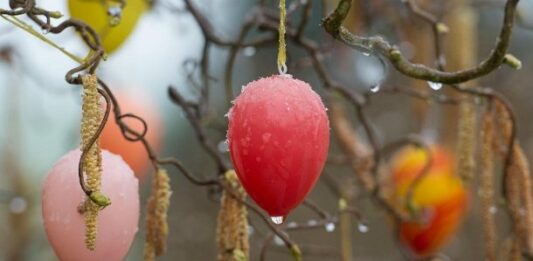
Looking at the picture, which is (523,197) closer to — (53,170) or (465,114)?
(465,114)

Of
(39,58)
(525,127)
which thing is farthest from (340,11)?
(525,127)

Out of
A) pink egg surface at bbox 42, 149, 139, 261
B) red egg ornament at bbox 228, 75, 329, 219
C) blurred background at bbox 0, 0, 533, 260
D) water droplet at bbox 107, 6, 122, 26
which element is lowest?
blurred background at bbox 0, 0, 533, 260

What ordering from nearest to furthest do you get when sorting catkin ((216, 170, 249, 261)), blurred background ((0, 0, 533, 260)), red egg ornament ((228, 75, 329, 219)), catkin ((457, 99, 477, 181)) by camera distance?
red egg ornament ((228, 75, 329, 219)) → catkin ((216, 170, 249, 261)) → catkin ((457, 99, 477, 181)) → blurred background ((0, 0, 533, 260))

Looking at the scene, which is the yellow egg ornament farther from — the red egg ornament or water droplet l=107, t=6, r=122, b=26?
the red egg ornament

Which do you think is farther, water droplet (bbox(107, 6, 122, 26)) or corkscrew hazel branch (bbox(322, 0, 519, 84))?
water droplet (bbox(107, 6, 122, 26))

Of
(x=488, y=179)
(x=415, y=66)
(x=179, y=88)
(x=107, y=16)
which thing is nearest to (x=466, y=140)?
(x=488, y=179)

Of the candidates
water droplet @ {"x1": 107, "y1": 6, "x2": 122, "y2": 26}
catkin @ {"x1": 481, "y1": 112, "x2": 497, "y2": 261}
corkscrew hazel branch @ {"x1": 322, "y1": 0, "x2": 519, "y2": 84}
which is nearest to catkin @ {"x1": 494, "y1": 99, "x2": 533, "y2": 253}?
catkin @ {"x1": 481, "y1": 112, "x2": 497, "y2": 261}
